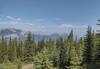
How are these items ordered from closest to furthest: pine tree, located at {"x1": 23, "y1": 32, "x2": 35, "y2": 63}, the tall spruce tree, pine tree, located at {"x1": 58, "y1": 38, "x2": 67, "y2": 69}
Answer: the tall spruce tree, pine tree, located at {"x1": 58, "y1": 38, "x2": 67, "y2": 69}, pine tree, located at {"x1": 23, "y1": 32, "x2": 35, "y2": 63}

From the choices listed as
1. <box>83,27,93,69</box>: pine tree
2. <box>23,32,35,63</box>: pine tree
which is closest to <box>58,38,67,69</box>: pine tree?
<box>83,27,93,69</box>: pine tree

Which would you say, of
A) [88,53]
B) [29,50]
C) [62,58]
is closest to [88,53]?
[88,53]

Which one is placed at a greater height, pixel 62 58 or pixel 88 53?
pixel 88 53

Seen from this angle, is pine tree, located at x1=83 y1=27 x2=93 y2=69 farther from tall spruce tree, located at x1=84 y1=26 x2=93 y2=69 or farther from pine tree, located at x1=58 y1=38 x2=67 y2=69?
pine tree, located at x1=58 y1=38 x2=67 y2=69

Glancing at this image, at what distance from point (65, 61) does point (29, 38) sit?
42.5 meters

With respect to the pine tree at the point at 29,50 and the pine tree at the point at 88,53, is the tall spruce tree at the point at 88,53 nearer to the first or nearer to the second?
the pine tree at the point at 88,53

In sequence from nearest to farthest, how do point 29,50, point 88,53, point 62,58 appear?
1. point 88,53
2. point 62,58
3. point 29,50

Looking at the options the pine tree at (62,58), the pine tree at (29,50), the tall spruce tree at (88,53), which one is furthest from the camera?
the pine tree at (29,50)

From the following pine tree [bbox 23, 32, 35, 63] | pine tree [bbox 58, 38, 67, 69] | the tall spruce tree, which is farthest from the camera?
pine tree [bbox 23, 32, 35, 63]

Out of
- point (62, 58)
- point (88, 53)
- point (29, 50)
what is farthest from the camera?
point (29, 50)

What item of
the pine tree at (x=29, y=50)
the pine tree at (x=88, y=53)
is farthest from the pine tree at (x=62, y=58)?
the pine tree at (x=29, y=50)

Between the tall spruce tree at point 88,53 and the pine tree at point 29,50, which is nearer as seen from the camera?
the tall spruce tree at point 88,53

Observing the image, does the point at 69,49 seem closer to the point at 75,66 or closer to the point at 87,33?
the point at 87,33

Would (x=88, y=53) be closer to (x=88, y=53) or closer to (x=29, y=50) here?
(x=88, y=53)
